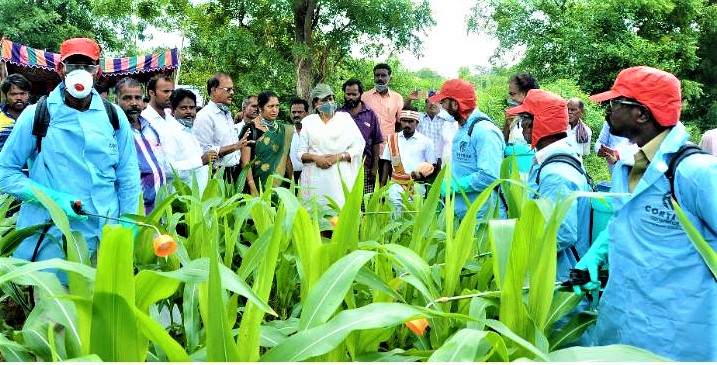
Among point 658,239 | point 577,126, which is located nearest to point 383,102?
point 577,126

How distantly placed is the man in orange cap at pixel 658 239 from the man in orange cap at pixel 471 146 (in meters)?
1.24

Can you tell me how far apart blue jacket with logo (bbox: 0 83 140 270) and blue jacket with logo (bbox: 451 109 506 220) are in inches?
59.8

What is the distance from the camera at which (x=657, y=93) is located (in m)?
1.77

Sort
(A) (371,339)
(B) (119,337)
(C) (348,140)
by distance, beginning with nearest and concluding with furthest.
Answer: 1. (B) (119,337)
2. (A) (371,339)
3. (C) (348,140)

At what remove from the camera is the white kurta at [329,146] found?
15.6 feet

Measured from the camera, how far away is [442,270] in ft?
6.46

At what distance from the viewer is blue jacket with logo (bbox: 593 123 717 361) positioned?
1646 millimetres

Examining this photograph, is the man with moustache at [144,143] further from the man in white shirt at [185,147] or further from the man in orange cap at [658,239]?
the man in orange cap at [658,239]

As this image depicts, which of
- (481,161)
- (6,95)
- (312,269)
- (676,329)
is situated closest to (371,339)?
(312,269)

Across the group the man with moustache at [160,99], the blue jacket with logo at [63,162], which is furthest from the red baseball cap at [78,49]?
the man with moustache at [160,99]

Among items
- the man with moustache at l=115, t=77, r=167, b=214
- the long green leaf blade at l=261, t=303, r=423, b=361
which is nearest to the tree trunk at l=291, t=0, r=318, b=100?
the man with moustache at l=115, t=77, r=167, b=214

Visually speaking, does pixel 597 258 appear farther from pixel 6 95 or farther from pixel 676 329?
pixel 6 95

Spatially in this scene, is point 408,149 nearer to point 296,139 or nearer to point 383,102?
point 296,139

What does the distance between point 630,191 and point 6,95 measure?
4.13 metres
